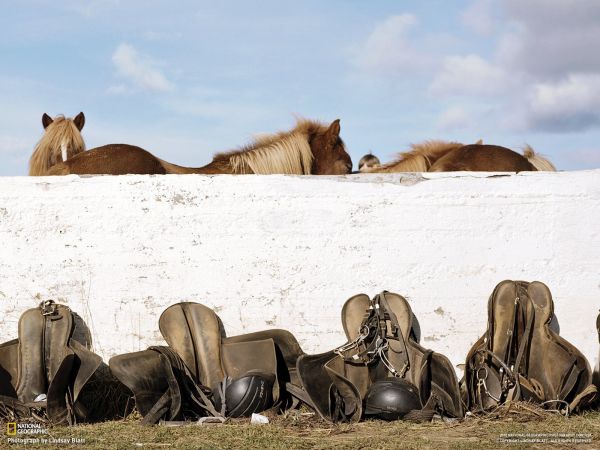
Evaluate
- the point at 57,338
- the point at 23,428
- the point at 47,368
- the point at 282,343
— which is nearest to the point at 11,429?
the point at 23,428

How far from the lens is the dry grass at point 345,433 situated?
12.2ft

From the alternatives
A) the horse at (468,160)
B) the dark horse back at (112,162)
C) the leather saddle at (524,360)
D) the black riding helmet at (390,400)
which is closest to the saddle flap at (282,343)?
the black riding helmet at (390,400)

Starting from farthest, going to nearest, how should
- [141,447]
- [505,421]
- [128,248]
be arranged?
[128,248] → [505,421] → [141,447]

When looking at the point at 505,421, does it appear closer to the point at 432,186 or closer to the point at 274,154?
the point at 432,186

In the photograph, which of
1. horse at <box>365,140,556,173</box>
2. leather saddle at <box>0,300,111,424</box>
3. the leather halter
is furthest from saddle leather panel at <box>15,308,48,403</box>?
horse at <box>365,140,556,173</box>

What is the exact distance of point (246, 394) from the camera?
171 inches

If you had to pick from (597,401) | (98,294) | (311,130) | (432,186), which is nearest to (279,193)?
(432,186)

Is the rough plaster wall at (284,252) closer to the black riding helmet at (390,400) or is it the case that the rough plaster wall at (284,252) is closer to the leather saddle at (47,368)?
the leather saddle at (47,368)

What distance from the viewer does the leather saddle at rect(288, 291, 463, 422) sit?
4.29 metres

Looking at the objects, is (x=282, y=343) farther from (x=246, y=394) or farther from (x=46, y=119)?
(x=46, y=119)

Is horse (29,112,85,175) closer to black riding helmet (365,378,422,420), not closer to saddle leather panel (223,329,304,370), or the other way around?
saddle leather panel (223,329,304,370)

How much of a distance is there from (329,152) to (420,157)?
101 centimetres

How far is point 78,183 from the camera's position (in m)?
5.07

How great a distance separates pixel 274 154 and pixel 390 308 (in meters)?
3.27
